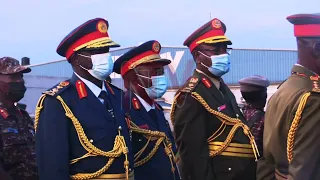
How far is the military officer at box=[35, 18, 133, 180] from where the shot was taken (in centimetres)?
438

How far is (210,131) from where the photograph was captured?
18.2ft

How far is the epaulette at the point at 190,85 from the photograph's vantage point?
220 inches

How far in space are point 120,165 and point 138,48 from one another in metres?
1.58

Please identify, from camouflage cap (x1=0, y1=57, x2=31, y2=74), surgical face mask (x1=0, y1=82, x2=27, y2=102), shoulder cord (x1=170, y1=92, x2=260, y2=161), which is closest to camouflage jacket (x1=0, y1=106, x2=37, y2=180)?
surgical face mask (x1=0, y1=82, x2=27, y2=102)

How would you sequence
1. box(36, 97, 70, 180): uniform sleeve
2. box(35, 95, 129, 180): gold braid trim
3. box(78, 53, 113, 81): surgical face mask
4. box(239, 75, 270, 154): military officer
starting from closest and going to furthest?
1. box(36, 97, 70, 180): uniform sleeve
2. box(35, 95, 129, 180): gold braid trim
3. box(78, 53, 113, 81): surgical face mask
4. box(239, 75, 270, 154): military officer

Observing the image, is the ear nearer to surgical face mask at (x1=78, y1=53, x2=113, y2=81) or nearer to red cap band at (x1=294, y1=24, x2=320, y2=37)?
surgical face mask at (x1=78, y1=53, x2=113, y2=81)

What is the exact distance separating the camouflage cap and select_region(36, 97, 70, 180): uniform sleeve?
1.83 metres

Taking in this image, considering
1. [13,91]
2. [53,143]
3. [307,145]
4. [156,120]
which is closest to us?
[307,145]

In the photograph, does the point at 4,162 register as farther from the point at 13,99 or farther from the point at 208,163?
the point at 208,163

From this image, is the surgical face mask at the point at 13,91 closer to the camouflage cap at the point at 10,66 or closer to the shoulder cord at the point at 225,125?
the camouflage cap at the point at 10,66

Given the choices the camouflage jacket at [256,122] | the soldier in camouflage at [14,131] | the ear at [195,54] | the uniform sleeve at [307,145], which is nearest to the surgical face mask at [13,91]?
the soldier in camouflage at [14,131]

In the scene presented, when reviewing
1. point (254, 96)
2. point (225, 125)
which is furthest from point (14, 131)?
point (254, 96)

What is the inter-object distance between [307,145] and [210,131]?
1998mm

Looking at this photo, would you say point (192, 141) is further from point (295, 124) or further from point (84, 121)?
point (295, 124)
